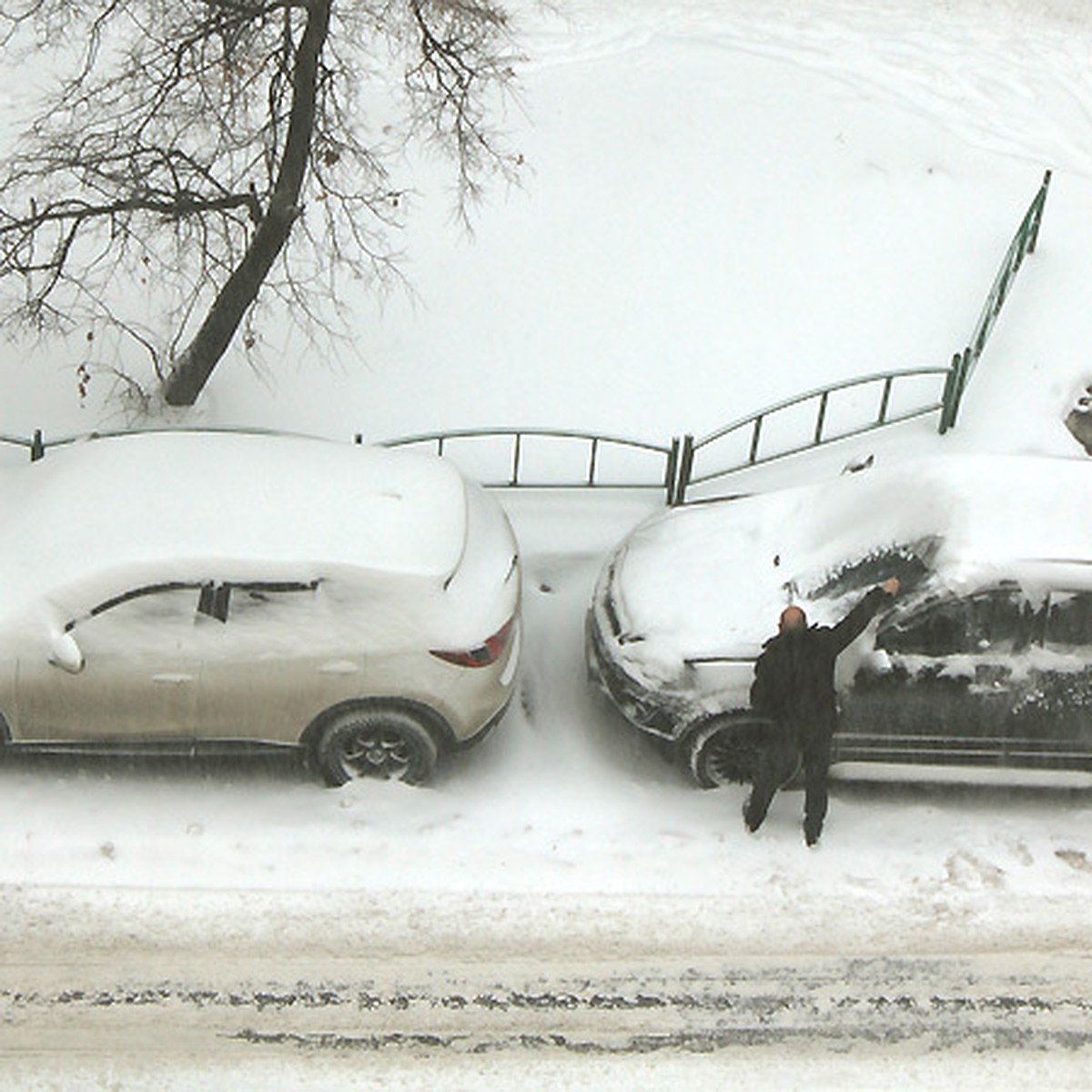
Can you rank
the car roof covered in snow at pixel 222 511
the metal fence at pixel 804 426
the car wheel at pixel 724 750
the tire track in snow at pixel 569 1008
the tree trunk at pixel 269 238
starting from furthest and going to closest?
the metal fence at pixel 804 426 < the tree trunk at pixel 269 238 < the car wheel at pixel 724 750 < the car roof covered in snow at pixel 222 511 < the tire track in snow at pixel 569 1008

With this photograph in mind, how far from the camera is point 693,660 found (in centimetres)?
815

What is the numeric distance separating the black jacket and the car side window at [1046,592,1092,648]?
1074 millimetres

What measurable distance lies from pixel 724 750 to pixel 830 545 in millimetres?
1421

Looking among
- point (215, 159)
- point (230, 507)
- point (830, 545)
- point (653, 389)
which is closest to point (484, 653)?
point (230, 507)

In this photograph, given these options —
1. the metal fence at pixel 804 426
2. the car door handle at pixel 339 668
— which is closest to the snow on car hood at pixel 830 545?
the metal fence at pixel 804 426

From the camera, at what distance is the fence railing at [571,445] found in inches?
407

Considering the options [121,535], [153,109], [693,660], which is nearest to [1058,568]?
[693,660]

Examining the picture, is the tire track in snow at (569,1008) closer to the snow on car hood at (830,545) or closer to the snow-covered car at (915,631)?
the snow-covered car at (915,631)

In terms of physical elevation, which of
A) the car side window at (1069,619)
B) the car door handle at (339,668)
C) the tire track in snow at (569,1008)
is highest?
the car side window at (1069,619)

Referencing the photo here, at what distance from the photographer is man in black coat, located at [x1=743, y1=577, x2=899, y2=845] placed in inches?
295

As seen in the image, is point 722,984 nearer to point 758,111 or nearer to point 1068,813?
point 1068,813

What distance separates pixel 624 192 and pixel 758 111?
212 cm

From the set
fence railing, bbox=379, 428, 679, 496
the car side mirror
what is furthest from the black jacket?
the car side mirror

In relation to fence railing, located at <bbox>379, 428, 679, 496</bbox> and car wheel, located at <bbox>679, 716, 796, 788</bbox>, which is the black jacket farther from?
fence railing, located at <bbox>379, 428, 679, 496</bbox>
